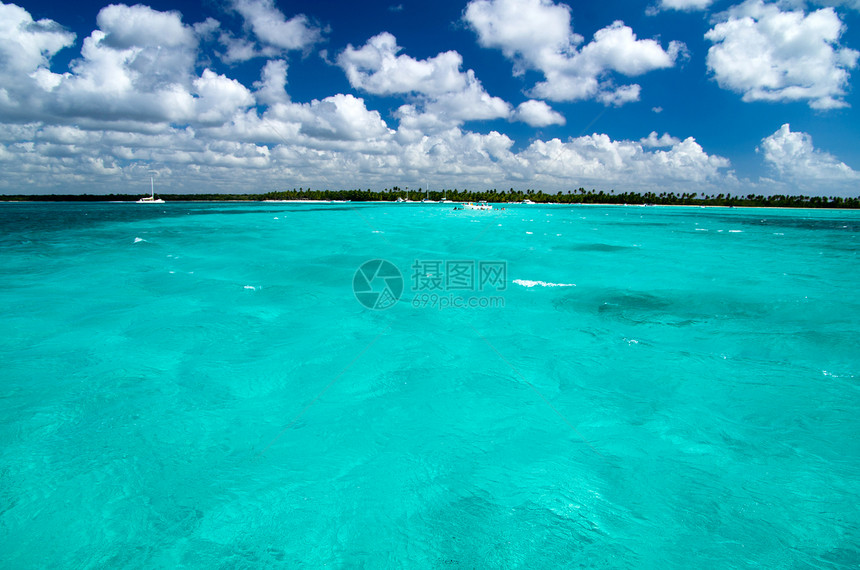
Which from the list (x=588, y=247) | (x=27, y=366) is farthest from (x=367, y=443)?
(x=588, y=247)

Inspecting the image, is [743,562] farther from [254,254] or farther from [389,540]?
[254,254]

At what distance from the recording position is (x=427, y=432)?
23.3 ft

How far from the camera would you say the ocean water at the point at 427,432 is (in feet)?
15.7

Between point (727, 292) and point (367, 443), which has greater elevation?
point (727, 292)

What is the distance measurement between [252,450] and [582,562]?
4999 millimetres

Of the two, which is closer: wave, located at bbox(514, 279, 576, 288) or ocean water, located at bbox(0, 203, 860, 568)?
ocean water, located at bbox(0, 203, 860, 568)

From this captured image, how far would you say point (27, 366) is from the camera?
360 inches

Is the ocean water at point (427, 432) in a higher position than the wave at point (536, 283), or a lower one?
lower

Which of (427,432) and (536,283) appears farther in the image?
(536,283)

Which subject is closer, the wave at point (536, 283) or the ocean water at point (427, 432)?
the ocean water at point (427, 432)

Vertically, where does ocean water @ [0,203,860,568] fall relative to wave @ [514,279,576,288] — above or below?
below

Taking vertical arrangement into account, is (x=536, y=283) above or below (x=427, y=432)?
above

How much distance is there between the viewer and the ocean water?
4.78m

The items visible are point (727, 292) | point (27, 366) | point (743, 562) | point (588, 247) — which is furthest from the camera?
point (588, 247)
